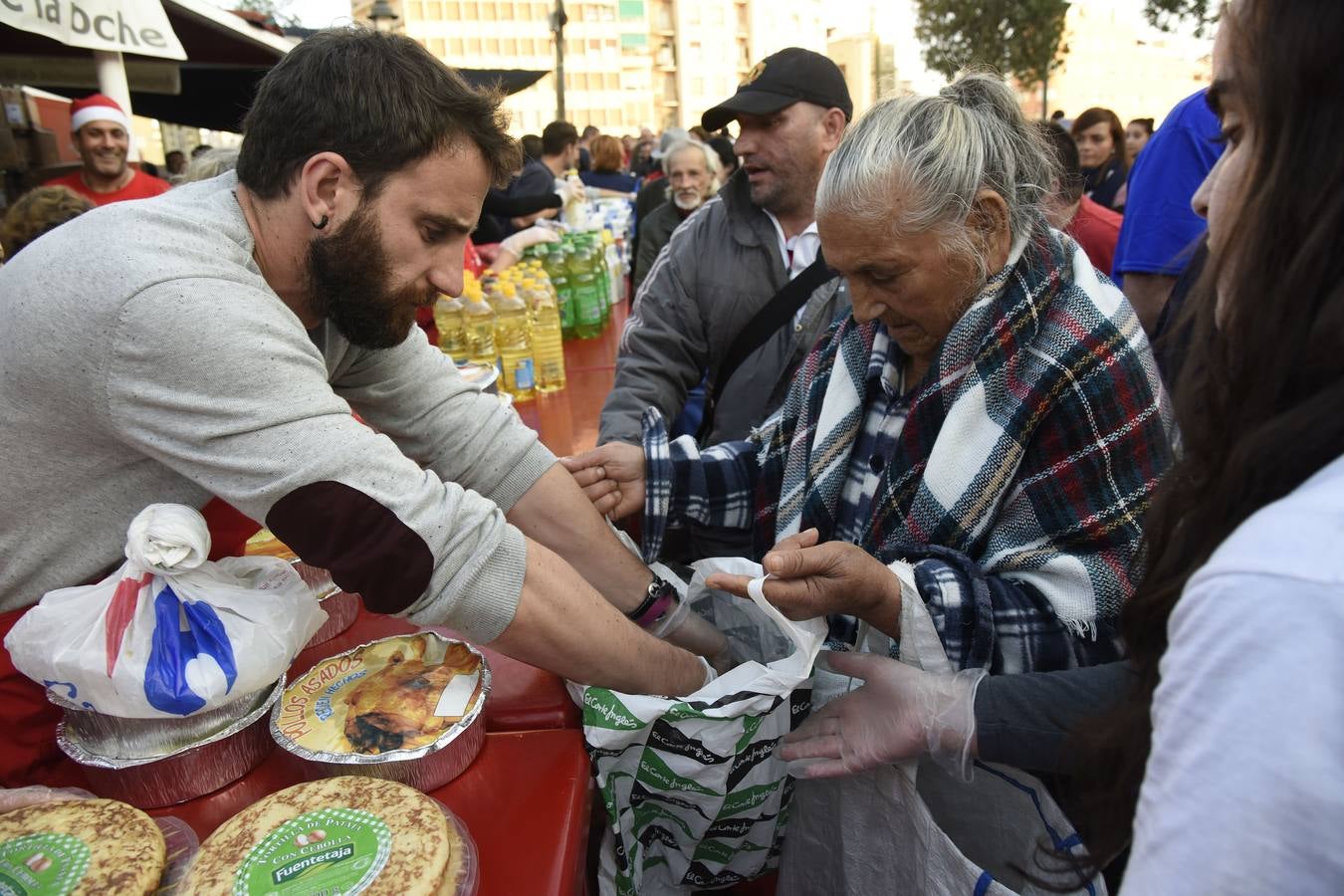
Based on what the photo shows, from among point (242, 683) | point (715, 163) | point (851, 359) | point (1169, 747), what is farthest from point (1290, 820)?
point (715, 163)

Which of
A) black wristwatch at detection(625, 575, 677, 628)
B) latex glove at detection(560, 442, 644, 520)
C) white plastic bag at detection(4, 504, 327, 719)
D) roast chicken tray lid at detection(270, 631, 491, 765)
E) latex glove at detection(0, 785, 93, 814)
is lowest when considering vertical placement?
black wristwatch at detection(625, 575, 677, 628)

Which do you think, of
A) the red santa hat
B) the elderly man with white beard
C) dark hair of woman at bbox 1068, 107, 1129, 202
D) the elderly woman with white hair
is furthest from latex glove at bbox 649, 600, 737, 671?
dark hair of woman at bbox 1068, 107, 1129, 202

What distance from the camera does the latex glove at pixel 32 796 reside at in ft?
3.63

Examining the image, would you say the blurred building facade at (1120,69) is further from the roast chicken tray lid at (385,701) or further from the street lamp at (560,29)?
the roast chicken tray lid at (385,701)

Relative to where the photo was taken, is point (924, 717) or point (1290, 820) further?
point (924, 717)

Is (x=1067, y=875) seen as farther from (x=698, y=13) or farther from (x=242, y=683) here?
(x=698, y=13)

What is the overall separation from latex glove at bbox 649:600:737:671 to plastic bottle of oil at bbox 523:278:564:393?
2.11 metres

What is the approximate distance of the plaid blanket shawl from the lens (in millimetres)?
1309

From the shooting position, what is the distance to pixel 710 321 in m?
2.81

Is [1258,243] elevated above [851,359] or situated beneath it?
elevated above

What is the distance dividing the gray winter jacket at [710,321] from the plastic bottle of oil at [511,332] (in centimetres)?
79

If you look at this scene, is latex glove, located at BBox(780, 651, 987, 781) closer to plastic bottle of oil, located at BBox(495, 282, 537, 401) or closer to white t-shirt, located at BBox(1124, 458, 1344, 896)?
white t-shirt, located at BBox(1124, 458, 1344, 896)

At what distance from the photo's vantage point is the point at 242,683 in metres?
1.12

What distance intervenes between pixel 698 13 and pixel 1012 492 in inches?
2554
